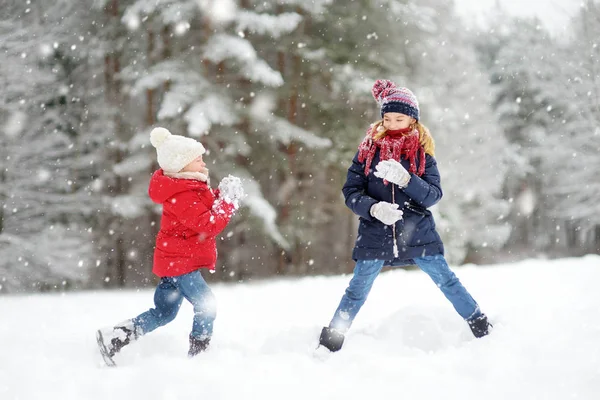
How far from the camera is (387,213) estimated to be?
3729mm

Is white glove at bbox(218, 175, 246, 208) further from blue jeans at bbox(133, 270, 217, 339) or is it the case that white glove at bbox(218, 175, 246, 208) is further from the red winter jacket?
blue jeans at bbox(133, 270, 217, 339)

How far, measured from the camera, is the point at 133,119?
12.0 meters

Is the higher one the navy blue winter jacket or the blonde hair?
the blonde hair

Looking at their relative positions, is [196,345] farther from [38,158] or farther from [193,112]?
[38,158]

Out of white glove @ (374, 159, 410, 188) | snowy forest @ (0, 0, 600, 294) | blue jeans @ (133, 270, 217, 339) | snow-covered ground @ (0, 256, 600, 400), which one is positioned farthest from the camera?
snowy forest @ (0, 0, 600, 294)

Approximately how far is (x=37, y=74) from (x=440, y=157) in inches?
407

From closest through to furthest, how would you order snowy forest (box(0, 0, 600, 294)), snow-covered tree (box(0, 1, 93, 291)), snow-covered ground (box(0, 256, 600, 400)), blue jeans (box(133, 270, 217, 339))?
snow-covered ground (box(0, 256, 600, 400)) < blue jeans (box(133, 270, 217, 339)) < snowy forest (box(0, 0, 600, 294)) < snow-covered tree (box(0, 1, 93, 291))

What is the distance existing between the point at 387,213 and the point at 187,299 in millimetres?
1651

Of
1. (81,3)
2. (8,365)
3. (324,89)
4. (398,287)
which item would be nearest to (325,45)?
(324,89)

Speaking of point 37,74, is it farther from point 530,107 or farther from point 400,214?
point 530,107

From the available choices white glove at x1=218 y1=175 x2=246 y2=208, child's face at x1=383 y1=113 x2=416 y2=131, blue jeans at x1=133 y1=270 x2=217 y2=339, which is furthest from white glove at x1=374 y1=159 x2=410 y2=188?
blue jeans at x1=133 y1=270 x2=217 y2=339

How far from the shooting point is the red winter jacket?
3836 millimetres

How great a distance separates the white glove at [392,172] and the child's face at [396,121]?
0.36 meters

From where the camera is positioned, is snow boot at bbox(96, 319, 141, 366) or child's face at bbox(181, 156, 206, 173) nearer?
snow boot at bbox(96, 319, 141, 366)
